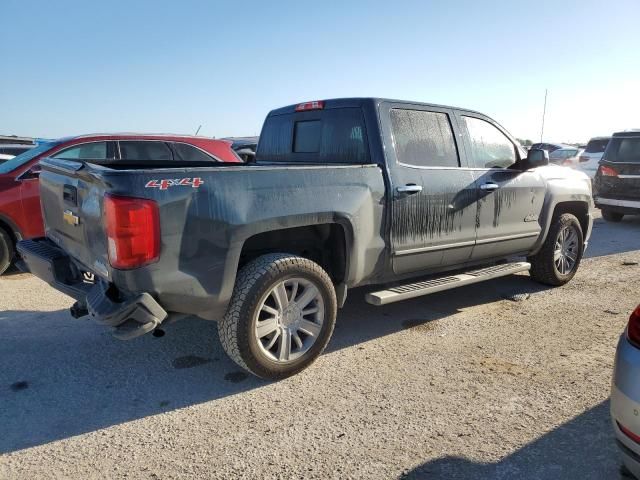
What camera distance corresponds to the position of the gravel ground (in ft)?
8.89

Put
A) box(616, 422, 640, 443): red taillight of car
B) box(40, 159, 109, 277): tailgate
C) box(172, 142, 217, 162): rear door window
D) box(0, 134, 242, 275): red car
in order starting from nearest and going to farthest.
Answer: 1. box(616, 422, 640, 443): red taillight of car
2. box(40, 159, 109, 277): tailgate
3. box(0, 134, 242, 275): red car
4. box(172, 142, 217, 162): rear door window

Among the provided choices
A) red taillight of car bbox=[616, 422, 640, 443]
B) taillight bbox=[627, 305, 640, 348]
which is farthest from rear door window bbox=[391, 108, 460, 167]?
red taillight of car bbox=[616, 422, 640, 443]

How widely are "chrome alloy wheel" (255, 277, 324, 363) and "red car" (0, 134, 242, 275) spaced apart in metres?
3.22

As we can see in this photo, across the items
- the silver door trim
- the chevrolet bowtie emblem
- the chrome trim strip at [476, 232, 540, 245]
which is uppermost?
the chevrolet bowtie emblem

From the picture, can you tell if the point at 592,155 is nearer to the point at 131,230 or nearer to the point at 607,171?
the point at 607,171

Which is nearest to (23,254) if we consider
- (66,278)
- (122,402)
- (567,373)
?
(66,278)

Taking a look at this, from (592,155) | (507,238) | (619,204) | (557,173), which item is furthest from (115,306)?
(592,155)

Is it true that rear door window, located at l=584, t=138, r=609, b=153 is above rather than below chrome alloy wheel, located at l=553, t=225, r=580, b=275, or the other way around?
above

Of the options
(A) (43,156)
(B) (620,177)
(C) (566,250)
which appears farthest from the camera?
(B) (620,177)

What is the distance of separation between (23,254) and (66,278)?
0.61m

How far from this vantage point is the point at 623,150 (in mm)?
10391

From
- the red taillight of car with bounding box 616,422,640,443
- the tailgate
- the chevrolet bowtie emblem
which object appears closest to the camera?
the red taillight of car with bounding box 616,422,640,443

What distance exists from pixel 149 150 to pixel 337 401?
186 inches

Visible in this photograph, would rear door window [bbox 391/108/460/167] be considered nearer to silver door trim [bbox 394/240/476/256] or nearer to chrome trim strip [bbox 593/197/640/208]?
silver door trim [bbox 394/240/476/256]
